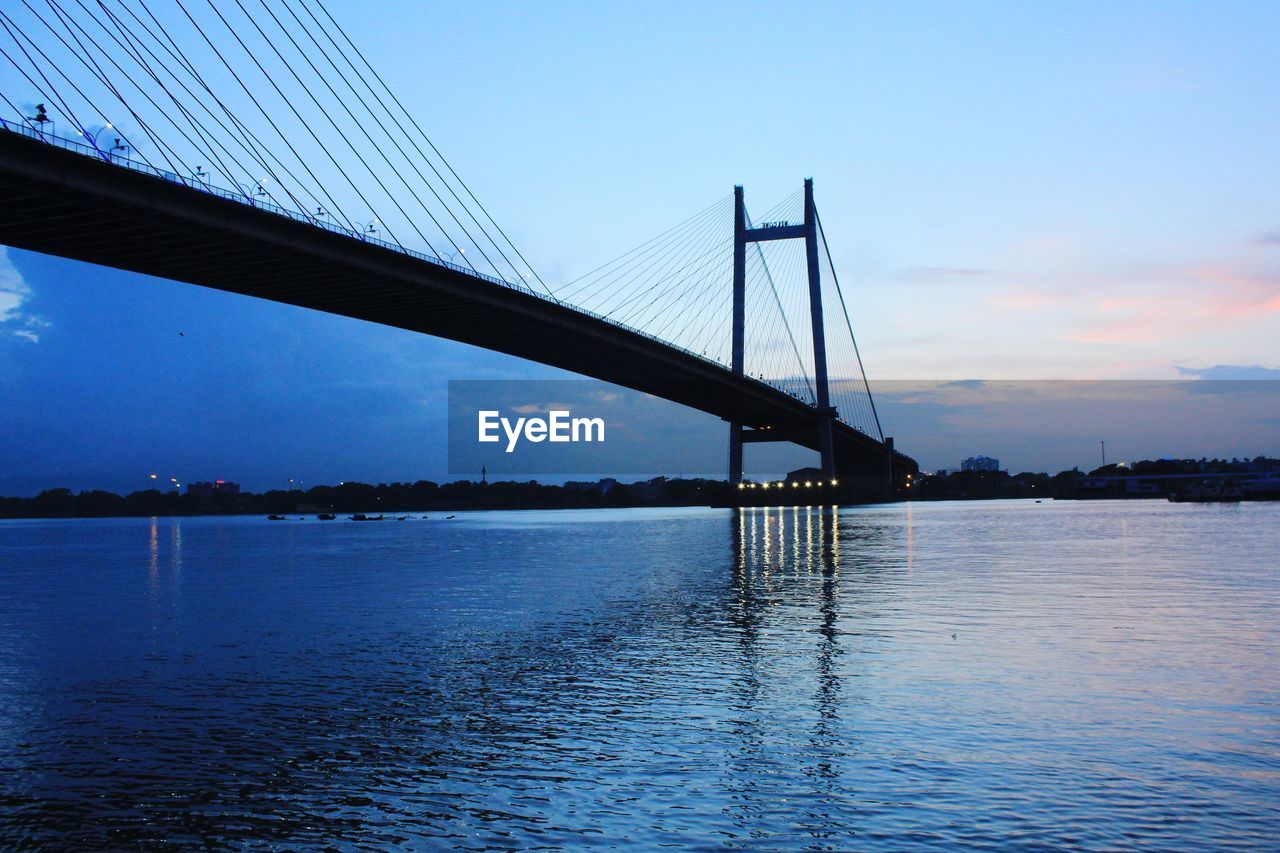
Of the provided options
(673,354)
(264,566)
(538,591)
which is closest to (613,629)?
(538,591)

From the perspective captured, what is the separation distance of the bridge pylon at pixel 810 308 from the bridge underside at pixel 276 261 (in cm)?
2172

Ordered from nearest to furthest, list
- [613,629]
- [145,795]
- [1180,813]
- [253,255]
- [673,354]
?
[1180,813] < [145,795] < [613,629] < [253,255] < [673,354]

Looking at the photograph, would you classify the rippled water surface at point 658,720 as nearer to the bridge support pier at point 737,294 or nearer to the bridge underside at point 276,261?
the bridge underside at point 276,261

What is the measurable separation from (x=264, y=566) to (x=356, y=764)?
33230 mm

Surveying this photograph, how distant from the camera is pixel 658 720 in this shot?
1089 centimetres

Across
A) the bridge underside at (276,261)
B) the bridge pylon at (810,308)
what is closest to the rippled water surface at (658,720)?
the bridge underside at (276,261)

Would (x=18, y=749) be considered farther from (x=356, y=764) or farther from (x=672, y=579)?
(x=672, y=579)

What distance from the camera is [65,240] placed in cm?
3503

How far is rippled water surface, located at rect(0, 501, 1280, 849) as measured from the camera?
25.1 feet

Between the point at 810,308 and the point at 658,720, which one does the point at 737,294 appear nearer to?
the point at 810,308

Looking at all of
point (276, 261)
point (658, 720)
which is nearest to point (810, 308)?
point (276, 261)

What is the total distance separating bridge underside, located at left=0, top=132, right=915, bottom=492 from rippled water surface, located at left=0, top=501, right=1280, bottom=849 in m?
13.3

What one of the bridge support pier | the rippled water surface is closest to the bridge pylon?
the bridge support pier

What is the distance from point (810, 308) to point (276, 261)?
6212cm
